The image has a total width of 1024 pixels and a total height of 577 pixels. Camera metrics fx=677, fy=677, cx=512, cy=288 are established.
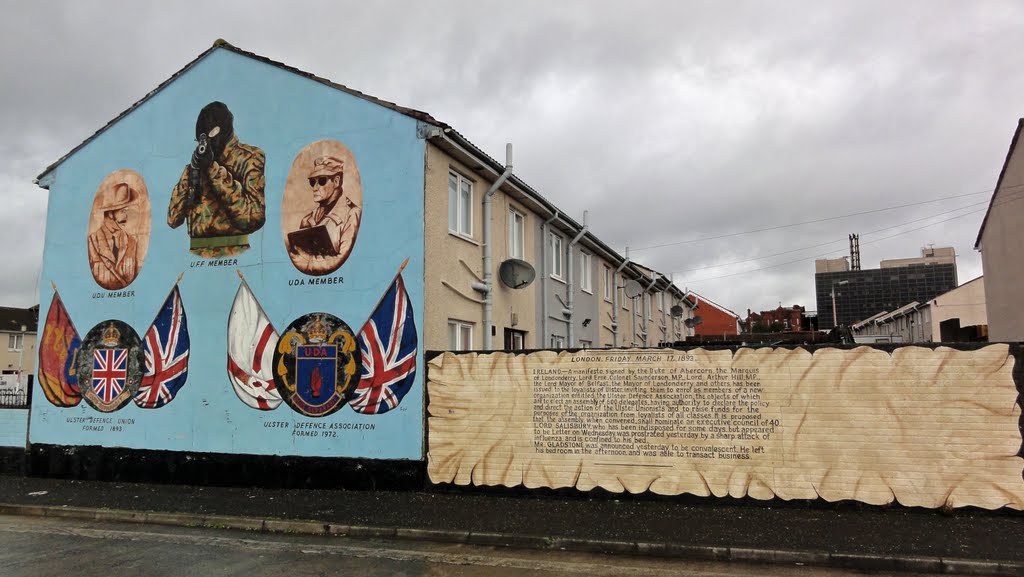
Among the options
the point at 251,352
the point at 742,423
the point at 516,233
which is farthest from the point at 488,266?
the point at 742,423

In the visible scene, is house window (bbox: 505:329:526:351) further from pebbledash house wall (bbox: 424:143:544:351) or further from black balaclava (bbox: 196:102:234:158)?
black balaclava (bbox: 196:102:234:158)

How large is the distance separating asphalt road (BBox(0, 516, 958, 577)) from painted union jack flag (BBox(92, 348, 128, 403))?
174 inches

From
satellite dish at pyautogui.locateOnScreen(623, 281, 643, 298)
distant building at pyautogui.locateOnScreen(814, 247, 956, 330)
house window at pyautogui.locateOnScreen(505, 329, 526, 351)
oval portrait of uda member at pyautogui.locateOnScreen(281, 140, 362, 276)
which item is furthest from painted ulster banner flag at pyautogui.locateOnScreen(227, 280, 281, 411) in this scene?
distant building at pyautogui.locateOnScreen(814, 247, 956, 330)

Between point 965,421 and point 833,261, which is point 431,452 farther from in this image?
point 833,261

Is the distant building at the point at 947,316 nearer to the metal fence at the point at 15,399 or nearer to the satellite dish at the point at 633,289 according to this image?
the satellite dish at the point at 633,289

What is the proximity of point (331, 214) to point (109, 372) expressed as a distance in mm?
5371

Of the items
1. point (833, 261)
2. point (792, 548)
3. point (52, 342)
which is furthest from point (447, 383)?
point (833, 261)

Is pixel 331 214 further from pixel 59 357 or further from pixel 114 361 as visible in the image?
pixel 59 357

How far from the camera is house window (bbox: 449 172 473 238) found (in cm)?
1179

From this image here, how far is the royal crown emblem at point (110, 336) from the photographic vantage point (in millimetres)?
12570

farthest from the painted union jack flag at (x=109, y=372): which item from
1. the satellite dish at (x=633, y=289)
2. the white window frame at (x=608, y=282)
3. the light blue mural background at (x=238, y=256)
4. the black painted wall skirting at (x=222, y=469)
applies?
the satellite dish at (x=633, y=289)

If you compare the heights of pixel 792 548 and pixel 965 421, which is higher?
pixel 965 421

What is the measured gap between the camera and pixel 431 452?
33.2ft

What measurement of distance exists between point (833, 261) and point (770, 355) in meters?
122
